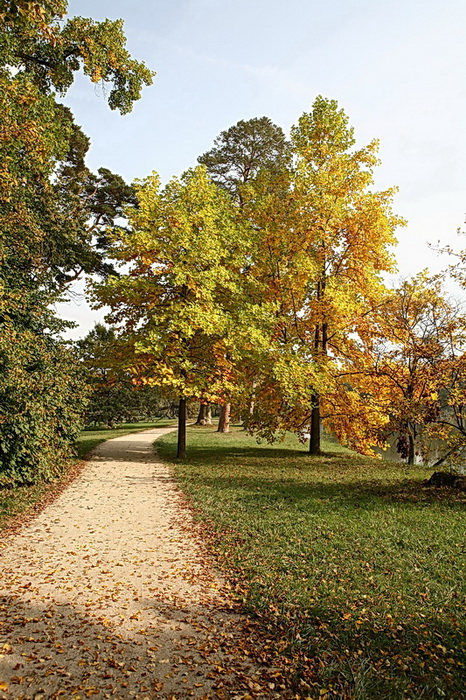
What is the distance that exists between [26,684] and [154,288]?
1083 cm

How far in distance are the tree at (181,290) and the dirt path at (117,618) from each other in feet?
19.8

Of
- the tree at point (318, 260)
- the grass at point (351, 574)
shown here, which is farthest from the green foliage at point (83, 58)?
the grass at point (351, 574)

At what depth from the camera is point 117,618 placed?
13.6ft

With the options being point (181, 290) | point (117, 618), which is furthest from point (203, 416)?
point (117, 618)

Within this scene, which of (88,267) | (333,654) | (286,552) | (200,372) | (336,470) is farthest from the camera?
(88,267)

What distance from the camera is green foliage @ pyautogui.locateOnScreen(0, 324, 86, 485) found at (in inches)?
325

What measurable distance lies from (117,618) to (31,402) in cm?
563

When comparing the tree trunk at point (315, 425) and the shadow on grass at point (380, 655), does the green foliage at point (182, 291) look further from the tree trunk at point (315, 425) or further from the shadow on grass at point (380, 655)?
the shadow on grass at point (380, 655)

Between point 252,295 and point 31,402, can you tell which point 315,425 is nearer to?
point 252,295

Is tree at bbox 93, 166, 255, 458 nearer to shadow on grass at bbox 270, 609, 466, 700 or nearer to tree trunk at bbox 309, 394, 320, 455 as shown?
tree trunk at bbox 309, 394, 320, 455

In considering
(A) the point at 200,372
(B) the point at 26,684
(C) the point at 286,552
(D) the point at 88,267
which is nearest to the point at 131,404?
(D) the point at 88,267

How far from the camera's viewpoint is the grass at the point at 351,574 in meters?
3.40

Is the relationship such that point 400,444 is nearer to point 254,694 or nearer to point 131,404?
point 254,694

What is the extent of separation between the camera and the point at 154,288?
1298 centimetres
